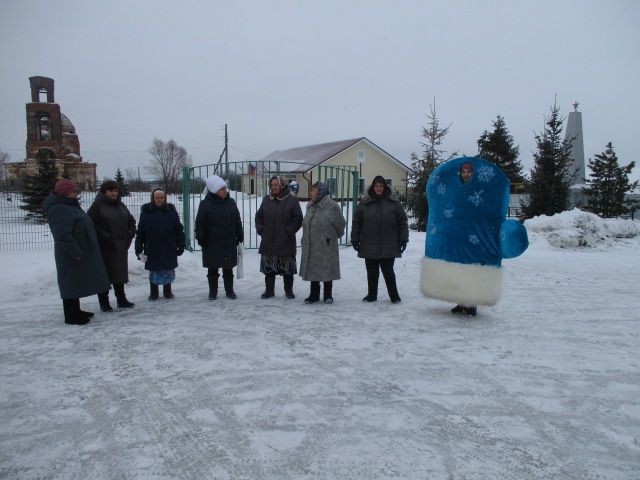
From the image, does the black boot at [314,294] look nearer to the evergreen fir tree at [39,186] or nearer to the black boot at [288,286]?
the black boot at [288,286]

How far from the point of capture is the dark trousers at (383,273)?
19.5ft

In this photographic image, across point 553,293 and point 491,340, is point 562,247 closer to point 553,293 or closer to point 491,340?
point 553,293

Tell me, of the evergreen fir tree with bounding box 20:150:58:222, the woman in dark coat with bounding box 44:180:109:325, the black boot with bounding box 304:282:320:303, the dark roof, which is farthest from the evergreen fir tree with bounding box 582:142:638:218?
the evergreen fir tree with bounding box 20:150:58:222

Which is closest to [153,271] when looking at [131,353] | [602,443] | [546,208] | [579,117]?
[131,353]

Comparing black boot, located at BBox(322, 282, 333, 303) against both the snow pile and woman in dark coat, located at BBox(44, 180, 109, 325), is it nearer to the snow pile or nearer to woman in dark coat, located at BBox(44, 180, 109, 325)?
woman in dark coat, located at BBox(44, 180, 109, 325)

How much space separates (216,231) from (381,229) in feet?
6.94

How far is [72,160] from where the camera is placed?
36.1 meters

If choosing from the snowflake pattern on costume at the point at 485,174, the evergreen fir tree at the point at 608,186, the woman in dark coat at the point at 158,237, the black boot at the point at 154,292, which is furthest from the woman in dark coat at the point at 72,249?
the evergreen fir tree at the point at 608,186

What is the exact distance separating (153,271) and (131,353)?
7.16ft

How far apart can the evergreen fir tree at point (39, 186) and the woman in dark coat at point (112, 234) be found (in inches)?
431

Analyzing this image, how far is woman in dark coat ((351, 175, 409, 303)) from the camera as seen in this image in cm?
588

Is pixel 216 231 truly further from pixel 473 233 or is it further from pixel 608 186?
pixel 608 186

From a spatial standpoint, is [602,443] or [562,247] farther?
[562,247]

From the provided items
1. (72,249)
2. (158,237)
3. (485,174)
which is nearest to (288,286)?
(158,237)
